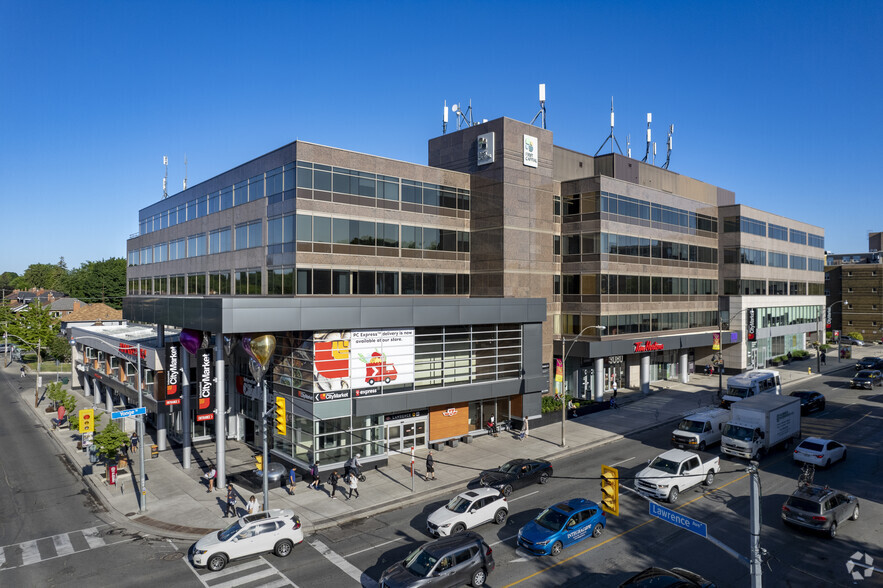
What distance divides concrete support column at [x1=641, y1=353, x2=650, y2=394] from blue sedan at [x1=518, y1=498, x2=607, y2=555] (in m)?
35.4

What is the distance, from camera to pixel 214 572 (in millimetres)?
Answer: 20375

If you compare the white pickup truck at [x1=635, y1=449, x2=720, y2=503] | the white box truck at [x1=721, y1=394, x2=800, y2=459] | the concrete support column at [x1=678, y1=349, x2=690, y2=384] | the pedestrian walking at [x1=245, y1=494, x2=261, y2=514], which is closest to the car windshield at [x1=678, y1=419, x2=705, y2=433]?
the white box truck at [x1=721, y1=394, x2=800, y2=459]

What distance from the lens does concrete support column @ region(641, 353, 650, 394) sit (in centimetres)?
5541

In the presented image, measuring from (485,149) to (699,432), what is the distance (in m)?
25.9

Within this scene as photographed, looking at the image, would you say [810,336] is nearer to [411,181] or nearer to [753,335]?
[753,335]

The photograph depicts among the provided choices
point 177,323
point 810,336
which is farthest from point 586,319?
point 810,336

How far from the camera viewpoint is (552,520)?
2159cm

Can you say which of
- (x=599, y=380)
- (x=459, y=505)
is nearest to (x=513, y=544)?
(x=459, y=505)

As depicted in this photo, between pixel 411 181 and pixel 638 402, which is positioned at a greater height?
pixel 411 181

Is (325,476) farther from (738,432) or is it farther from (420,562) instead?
(738,432)

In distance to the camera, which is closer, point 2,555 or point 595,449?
point 2,555

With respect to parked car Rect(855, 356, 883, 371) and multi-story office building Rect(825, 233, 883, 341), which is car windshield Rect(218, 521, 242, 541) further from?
multi-story office building Rect(825, 233, 883, 341)

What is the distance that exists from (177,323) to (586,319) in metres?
33.8

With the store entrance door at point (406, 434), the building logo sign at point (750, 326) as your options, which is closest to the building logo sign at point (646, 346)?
the building logo sign at point (750, 326)
